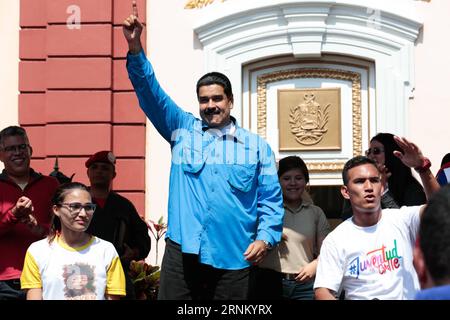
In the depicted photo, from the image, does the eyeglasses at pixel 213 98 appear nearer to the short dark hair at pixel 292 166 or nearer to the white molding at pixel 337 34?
the short dark hair at pixel 292 166

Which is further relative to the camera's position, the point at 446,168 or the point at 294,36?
the point at 294,36

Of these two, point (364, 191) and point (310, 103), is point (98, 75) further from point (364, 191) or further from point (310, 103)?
point (364, 191)

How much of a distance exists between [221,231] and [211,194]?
0.22 meters

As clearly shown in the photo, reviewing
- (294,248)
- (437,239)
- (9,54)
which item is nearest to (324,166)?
(9,54)

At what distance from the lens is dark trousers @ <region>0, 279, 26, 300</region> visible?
19.4 ft

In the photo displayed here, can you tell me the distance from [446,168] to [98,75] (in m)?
4.06

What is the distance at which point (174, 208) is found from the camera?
5.66m

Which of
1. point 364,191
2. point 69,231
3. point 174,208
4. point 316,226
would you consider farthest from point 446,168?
point 69,231

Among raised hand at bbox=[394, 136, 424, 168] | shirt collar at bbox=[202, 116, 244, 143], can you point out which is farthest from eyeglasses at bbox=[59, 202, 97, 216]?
raised hand at bbox=[394, 136, 424, 168]

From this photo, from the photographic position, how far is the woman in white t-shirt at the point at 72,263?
17.8 ft

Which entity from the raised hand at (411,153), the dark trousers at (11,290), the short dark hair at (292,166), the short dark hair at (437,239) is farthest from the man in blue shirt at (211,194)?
the short dark hair at (437,239)

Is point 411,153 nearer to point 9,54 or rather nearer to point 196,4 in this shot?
point 196,4

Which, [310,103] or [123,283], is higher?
[310,103]

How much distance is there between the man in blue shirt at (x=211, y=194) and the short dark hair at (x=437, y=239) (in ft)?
9.81
